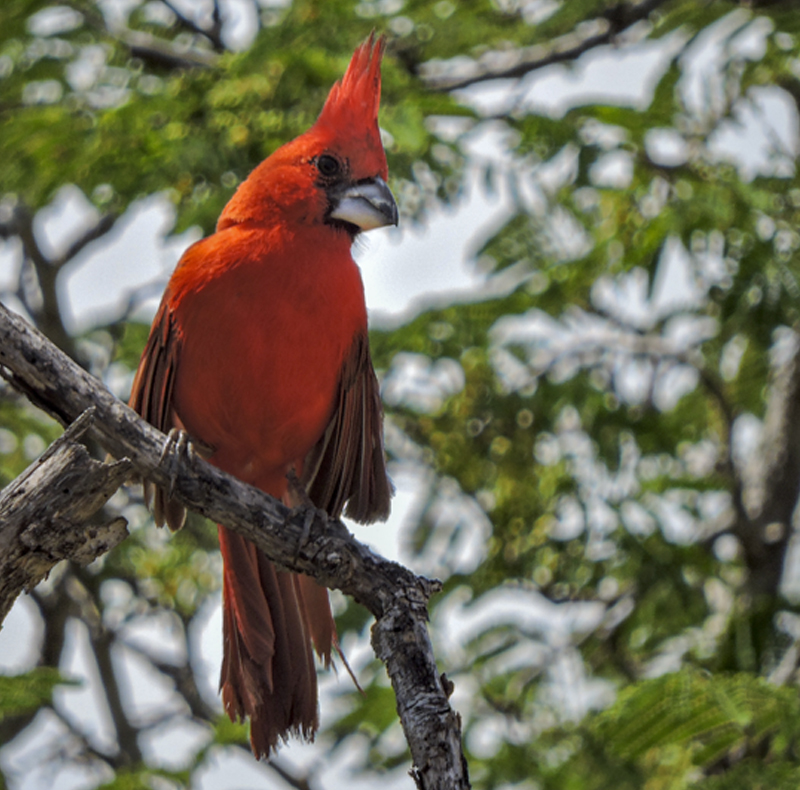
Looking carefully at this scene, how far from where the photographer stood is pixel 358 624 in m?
3.88

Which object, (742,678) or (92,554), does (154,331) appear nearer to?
(92,554)

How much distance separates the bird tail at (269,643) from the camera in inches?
102

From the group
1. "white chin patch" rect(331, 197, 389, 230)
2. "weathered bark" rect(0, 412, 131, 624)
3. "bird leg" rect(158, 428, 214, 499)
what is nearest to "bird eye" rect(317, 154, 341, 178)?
"white chin patch" rect(331, 197, 389, 230)

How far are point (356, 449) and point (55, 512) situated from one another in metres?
1.07

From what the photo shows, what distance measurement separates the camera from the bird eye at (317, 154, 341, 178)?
9.95 ft

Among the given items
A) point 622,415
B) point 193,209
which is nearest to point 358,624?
point 622,415

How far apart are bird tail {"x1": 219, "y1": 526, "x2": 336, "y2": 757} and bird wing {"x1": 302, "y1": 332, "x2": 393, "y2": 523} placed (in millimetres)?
243

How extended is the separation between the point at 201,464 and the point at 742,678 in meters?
1.58

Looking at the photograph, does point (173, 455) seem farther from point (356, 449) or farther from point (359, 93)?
point (359, 93)

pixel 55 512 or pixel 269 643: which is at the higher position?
pixel 55 512

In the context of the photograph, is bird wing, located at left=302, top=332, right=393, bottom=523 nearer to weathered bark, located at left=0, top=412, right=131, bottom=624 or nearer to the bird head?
the bird head

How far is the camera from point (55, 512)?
1976mm

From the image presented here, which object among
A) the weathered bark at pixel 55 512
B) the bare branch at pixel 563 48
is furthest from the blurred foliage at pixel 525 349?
the weathered bark at pixel 55 512

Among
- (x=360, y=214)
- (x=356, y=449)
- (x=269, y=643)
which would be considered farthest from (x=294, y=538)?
(x=360, y=214)
